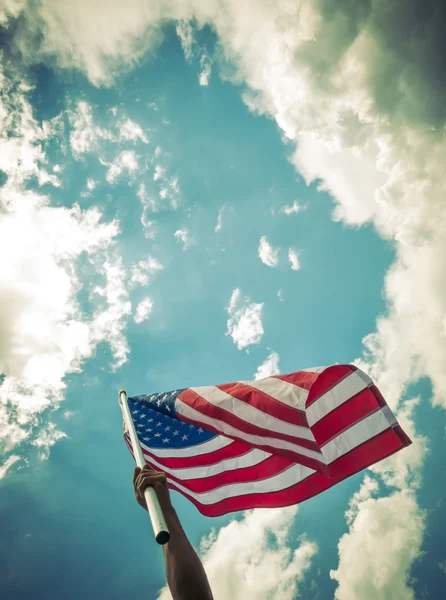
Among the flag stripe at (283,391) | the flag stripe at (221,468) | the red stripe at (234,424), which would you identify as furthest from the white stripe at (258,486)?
the flag stripe at (283,391)

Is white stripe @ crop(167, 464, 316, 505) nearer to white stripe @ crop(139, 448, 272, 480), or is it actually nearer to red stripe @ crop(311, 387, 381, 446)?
white stripe @ crop(139, 448, 272, 480)

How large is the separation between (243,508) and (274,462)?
1.38 meters

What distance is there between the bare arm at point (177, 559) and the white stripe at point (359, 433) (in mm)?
3970

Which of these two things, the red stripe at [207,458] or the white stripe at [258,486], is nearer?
the white stripe at [258,486]

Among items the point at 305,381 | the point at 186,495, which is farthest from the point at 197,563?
the point at 186,495

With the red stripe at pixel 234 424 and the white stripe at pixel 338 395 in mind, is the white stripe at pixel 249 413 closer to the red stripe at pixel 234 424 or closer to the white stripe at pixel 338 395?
the red stripe at pixel 234 424

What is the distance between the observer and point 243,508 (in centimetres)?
729

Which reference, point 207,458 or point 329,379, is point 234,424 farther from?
point 329,379

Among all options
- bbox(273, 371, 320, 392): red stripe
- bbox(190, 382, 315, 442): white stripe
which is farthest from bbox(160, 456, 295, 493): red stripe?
bbox(273, 371, 320, 392): red stripe

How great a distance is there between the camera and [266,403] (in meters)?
6.34

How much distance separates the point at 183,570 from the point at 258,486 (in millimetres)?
4919

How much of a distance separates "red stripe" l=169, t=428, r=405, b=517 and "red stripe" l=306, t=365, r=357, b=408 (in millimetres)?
1238

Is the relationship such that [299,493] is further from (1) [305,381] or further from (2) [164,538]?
(2) [164,538]

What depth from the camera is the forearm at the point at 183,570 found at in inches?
108
